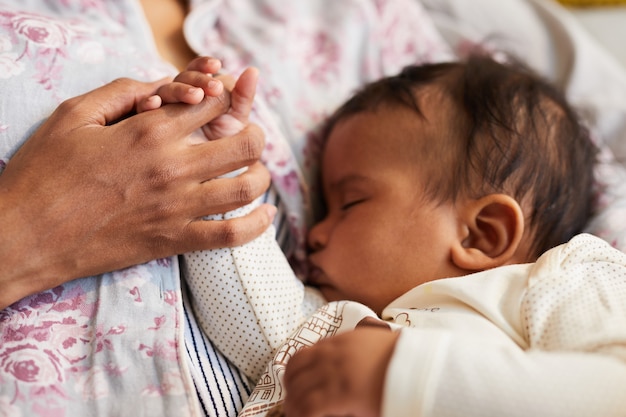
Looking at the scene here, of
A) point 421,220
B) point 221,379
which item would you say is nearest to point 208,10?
point 421,220

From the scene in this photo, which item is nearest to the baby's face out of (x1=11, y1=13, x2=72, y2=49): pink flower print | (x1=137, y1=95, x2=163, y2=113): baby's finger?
(x1=137, y1=95, x2=163, y2=113): baby's finger

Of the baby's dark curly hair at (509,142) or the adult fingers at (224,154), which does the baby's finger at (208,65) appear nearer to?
the adult fingers at (224,154)

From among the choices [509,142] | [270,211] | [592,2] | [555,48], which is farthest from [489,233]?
[592,2]

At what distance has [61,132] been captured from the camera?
835mm

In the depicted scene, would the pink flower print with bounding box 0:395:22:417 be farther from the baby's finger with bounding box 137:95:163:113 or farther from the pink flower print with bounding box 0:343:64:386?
the baby's finger with bounding box 137:95:163:113

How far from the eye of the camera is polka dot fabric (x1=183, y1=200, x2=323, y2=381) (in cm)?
90

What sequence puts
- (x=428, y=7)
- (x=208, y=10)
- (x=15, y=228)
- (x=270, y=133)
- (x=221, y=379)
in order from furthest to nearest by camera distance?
(x=428, y=7) → (x=208, y=10) → (x=270, y=133) → (x=221, y=379) → (x=15, y=228)

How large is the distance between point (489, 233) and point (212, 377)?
1.51 feet

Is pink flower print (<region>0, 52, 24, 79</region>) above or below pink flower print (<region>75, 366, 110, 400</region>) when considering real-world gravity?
above

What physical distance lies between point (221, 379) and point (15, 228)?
0.33 metres

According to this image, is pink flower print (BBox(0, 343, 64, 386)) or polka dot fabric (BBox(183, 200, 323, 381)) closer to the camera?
pink flower print (BBox(0, 343, 64, 386))

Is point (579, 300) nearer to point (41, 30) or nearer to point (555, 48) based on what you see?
point (41, 30)

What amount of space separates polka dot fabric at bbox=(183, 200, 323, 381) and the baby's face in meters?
0.13

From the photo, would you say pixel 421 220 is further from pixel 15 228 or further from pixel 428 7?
pixel 428 7
